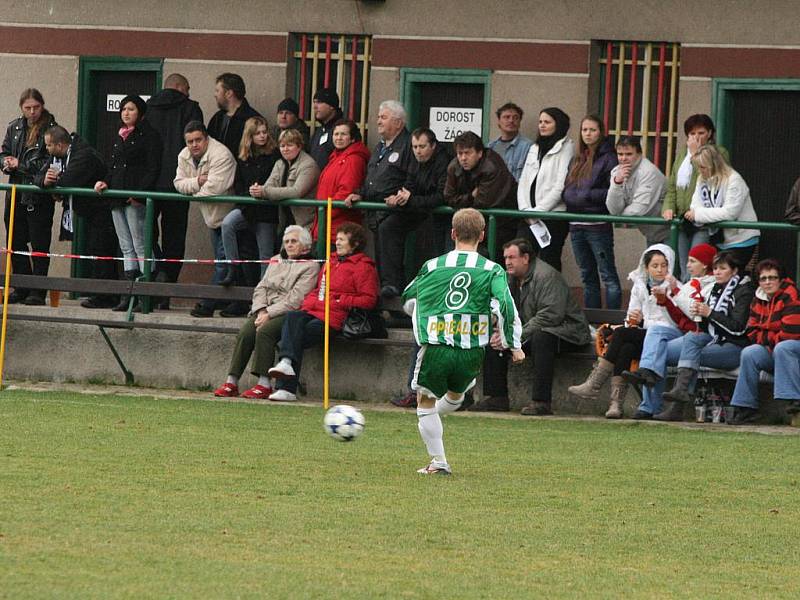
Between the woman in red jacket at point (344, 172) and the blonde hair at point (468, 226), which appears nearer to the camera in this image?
the blonde hair at point (468, 226)

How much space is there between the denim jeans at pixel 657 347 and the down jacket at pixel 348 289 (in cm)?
258

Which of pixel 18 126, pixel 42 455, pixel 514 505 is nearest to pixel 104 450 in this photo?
pixel 42 455

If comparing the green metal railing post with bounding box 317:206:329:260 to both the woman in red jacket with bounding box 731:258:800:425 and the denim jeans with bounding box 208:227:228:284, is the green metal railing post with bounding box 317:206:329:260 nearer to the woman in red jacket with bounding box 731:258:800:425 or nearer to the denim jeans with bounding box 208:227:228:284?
the denim jeans with bounding box 208:227:228:284

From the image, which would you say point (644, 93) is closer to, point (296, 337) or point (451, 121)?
point (451, 121)

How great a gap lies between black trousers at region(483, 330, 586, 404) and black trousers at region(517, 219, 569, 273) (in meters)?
0.82

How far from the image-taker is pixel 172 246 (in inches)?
673

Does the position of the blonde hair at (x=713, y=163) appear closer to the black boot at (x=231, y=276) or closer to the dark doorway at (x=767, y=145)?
the dark doorway at (x=767, y=145)

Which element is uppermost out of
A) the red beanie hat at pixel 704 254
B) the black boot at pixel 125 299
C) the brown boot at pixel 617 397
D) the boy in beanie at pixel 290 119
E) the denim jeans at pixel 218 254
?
the boy in beanie at pixel 290 119

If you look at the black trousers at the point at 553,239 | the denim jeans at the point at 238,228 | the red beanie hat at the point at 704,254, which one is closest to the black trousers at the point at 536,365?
the black trousers at the point at 553,239

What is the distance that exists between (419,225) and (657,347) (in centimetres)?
279

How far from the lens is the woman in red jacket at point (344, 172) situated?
52.6 ft

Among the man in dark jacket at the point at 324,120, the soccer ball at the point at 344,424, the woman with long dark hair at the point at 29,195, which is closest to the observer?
the soccer ball at the point at 344,424

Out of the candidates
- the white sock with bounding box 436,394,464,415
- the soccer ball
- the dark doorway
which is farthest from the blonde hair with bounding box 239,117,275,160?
the white sock with bounding box 436,394,464,415

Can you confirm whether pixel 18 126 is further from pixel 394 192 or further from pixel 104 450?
pixel 104 450
